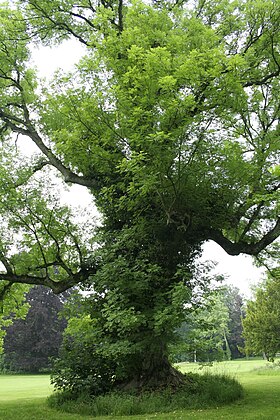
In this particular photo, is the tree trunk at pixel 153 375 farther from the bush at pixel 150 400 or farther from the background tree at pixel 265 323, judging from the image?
the background tree at pixel 265 323

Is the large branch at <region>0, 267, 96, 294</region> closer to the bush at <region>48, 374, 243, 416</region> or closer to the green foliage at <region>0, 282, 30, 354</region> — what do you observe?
the green foliage at <region>0, 282, 30, 354</region>

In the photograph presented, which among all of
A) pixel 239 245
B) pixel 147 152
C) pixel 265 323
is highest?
pixel 147 152

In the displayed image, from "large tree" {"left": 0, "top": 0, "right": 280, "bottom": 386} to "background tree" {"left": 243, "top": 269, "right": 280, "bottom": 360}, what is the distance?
9954mm

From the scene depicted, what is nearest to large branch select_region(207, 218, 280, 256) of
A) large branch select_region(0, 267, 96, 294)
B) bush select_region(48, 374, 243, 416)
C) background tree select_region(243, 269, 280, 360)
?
bush select_region(48, 374, 243, 416)

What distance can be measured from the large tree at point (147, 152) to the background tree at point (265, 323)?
995 centimetres

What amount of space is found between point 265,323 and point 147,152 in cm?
1521

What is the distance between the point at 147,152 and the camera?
838cm

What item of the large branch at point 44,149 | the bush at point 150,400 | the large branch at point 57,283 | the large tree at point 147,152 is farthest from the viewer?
the large branch at point 44,149

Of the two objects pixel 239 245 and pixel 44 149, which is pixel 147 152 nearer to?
pixel 239 245

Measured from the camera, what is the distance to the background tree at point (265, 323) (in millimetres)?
20312

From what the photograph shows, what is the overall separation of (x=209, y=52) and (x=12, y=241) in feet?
26.3

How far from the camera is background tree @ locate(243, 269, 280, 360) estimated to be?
20.3 m

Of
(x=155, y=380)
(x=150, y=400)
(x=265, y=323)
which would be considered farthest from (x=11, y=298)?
(x=265, y=323)

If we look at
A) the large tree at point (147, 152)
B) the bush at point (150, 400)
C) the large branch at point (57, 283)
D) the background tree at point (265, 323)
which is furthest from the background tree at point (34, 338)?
the bush at point (150, 400)
